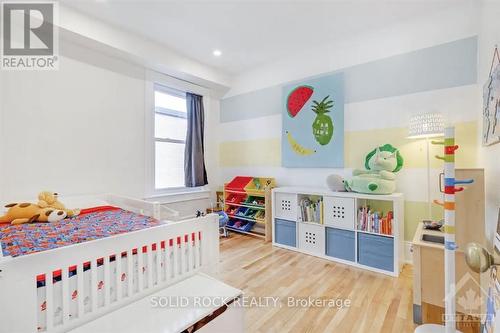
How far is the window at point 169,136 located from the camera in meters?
3.40

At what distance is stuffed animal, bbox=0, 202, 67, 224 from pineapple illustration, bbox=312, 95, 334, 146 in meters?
2.83

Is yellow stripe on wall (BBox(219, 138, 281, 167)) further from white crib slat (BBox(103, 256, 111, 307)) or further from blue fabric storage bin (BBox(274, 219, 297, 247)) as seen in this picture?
white crib slat (BBox(103, 256, 111, 307))

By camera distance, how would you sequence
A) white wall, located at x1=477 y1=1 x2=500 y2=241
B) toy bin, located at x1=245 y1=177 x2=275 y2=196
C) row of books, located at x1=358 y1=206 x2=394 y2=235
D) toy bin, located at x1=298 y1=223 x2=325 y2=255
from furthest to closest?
toy bin, located at x1=245 y1=177 x2=275 y2=196
toy bin, located at x1=298 y1=223 x2=325 y2=255
row of books, located at x1=358 y1=206 x2=394 y2=235
white wall, located at x1=477 y1=1 x2=500 y2=241

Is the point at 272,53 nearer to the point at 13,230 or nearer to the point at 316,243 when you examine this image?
the point at 316,243

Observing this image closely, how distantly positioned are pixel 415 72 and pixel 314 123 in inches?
46.0

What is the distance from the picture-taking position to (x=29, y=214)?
6.27 ft

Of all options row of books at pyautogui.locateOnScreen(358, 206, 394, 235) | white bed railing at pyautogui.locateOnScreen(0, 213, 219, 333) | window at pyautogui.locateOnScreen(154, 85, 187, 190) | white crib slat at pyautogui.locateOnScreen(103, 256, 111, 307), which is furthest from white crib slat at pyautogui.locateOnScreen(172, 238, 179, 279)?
window at pyautogui.locateOnScreen(154, 85, 187, 190)

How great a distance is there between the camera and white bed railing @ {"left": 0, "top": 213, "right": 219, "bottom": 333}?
2.81 ft

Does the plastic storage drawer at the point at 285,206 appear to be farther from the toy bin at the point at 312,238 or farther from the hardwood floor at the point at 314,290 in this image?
the hardwood floor at the point at 314,290

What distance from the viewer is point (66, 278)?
99 centimetres

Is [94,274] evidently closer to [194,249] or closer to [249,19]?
[194,249]

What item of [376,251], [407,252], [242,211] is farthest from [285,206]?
[407,252]

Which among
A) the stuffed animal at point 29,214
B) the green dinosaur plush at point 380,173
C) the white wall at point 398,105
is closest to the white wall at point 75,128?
the stuffed animal at point 29,214

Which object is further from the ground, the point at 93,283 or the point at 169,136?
the point at 169,136
